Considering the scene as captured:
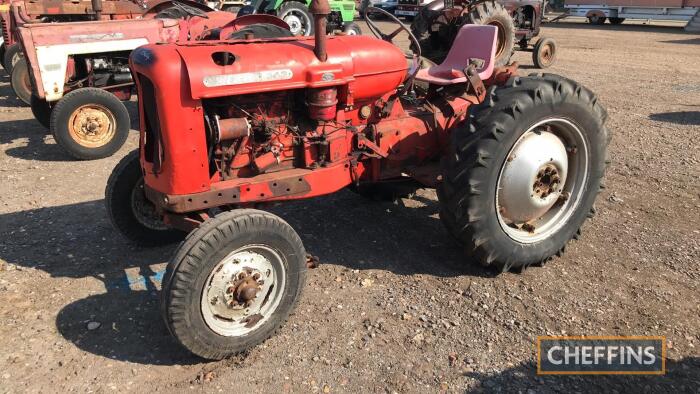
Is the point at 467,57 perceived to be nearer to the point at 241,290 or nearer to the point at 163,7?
the point at 241,290

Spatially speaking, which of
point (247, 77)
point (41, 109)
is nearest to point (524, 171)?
point (247, 77)

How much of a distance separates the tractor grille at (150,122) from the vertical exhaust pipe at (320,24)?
36.3 inches

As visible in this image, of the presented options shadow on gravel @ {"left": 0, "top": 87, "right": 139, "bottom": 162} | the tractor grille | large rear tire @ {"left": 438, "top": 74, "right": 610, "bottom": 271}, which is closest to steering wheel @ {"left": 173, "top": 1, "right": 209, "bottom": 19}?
shadow on gravel @ {"left": 0, "top": 87, "right": 139, "bottom": 162}

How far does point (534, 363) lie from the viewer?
2734 millimetres

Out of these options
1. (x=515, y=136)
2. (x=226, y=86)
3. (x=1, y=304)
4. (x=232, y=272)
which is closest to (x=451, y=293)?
(x=515, y=136)

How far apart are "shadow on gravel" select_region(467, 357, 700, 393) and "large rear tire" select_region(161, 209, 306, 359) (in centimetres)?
106

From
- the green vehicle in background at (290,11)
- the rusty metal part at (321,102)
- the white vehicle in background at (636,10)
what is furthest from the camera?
the white vehicle in background at (636,10)

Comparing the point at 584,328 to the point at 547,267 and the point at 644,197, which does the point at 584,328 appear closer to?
the point at 547,267

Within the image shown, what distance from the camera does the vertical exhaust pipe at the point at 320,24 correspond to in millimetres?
2855

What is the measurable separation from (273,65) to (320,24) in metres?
0.34

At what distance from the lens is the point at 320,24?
9.70 ft

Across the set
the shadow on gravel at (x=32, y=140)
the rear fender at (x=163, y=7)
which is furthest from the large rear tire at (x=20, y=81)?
the rear fender at (x=163, y=7)

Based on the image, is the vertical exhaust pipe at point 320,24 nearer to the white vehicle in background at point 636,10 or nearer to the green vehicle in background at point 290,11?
the green vehicle in background at point 290,11

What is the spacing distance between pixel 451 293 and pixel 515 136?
1.03 m
